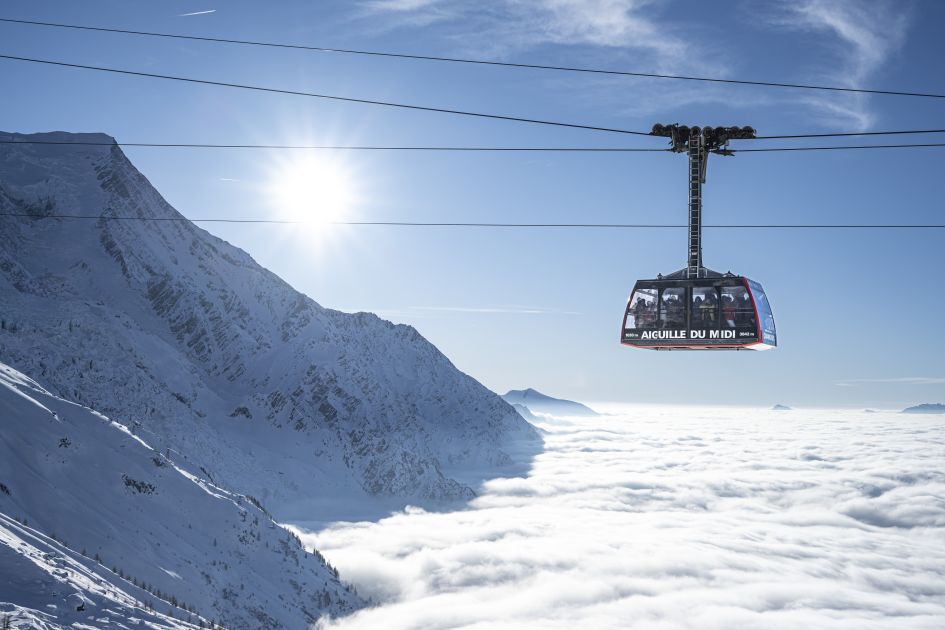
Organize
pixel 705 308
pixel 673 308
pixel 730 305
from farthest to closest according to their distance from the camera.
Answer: pixel 673 308 → pixel 705 308 → pixel 730 305

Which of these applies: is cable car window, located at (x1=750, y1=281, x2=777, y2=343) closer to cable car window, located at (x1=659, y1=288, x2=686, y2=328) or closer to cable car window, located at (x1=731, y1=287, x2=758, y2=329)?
cable car window, located at (x1=731, y1=287, x2=758, y2=329)

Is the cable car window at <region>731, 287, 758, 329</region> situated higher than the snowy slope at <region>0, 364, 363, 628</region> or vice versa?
the cable car window at <region>731, 287, 758, 329</region>

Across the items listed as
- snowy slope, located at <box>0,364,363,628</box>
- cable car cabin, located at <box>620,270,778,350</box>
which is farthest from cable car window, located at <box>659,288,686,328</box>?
snowy slope, located at <box>0,364,363,628</box>

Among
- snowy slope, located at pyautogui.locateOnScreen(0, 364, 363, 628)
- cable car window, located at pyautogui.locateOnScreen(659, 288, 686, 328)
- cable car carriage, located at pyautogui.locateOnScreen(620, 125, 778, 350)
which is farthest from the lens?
snowy slope, located at pyautogui.locateOnScreen(0, 364, 363, 628)

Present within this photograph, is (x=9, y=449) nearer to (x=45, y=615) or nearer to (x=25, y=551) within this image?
(x=25, y=551)

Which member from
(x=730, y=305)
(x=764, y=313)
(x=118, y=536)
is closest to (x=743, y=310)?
(x=730, y=305)

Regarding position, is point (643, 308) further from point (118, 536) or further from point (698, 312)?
point (118, 536)

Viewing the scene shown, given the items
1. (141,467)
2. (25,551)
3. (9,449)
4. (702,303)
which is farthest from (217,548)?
(702,303)
